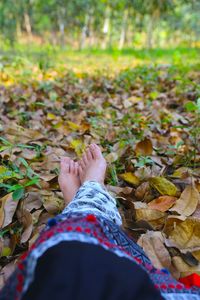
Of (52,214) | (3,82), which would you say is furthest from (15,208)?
(3,82)

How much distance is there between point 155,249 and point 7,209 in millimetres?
599

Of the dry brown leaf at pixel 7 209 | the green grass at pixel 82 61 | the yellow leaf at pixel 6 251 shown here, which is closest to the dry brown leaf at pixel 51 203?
the dry brown leaf at pixel 7 209

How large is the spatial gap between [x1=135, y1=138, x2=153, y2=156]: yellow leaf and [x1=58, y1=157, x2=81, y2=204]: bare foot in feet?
1.28

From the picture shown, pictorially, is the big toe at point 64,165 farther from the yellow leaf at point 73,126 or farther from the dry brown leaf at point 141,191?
the yellow leaf at point 73,126

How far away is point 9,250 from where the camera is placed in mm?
1388

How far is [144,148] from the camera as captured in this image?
2.13 metres

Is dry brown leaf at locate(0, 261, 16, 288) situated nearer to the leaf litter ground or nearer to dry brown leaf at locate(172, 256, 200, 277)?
the leaf litter ground

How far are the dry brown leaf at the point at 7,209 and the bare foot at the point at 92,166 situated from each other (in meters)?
0.35

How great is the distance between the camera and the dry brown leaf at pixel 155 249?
130cm

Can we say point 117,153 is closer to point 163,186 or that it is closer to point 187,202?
point 163,186

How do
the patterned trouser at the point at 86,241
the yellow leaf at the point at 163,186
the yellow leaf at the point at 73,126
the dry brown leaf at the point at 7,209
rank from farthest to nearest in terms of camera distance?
1. the yellow leaf at the point at 73,126
2. the yellow leaf at the point at 163,186
3. the dry brown leaf at the point at 7,209
4. the patterned trouser at the point at 86,241

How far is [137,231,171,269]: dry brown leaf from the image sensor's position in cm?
130

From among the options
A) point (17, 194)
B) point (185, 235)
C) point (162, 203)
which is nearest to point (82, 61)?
point (162, 203)

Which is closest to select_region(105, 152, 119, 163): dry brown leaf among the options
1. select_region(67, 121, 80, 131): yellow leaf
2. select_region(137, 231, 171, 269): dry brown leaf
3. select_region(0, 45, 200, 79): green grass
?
select_region(67, 121, 80, 131): yellow leaf
